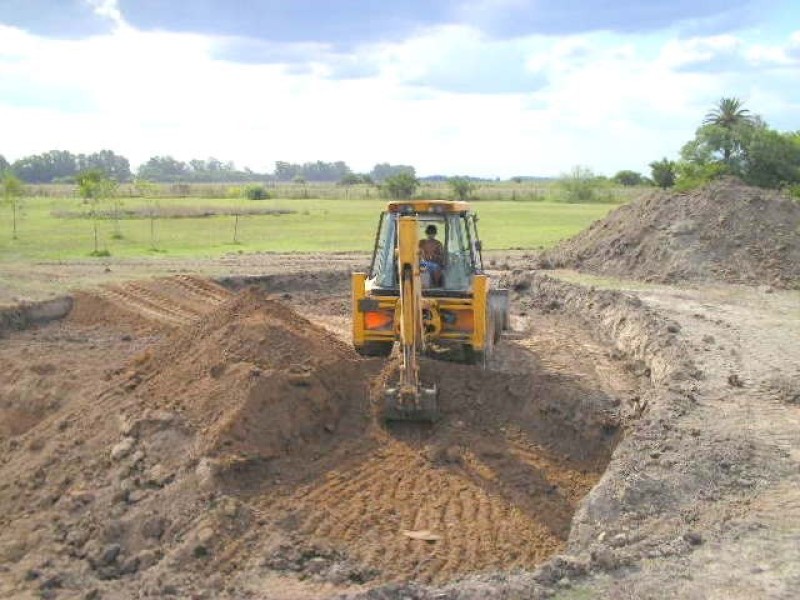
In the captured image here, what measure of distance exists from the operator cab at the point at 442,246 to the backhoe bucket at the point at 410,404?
7.39 ft

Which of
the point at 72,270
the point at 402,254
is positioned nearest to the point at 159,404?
the point at 402,254

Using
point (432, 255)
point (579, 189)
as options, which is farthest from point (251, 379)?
point (579, 189)

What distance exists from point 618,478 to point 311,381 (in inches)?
142

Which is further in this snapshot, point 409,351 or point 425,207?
point 425,207

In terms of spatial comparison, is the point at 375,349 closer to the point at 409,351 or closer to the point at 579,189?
the point at 409,351

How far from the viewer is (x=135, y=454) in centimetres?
875

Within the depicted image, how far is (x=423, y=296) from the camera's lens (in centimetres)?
1137

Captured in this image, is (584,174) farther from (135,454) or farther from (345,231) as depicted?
(135,454)

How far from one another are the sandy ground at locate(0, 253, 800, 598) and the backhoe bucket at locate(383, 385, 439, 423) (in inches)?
8.0

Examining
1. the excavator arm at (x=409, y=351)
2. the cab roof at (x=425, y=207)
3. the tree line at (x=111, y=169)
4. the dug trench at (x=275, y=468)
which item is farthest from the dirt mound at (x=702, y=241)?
the tree line at (x=111, y=169)

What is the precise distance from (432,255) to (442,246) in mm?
207

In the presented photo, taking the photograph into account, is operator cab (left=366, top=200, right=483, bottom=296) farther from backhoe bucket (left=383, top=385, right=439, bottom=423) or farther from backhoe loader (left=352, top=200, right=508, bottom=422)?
backhoe bucket (left=383, top=385, right=439, bottom=423)

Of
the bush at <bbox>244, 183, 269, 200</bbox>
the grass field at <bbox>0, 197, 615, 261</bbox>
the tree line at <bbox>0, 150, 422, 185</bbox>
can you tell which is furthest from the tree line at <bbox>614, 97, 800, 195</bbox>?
the tree line at <bbox>0, 150, 422, 185</bbox>

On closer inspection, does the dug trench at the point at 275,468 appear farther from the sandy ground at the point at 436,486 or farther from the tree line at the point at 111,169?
the tree line at the point at 111,169
